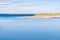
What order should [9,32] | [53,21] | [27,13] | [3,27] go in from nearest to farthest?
[9,32], [3,27], [53,21], [27,13]

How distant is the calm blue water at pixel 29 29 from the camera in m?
2.49

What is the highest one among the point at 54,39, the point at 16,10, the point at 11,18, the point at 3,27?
the point at 16,10

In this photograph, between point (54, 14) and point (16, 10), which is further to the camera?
point (16, 10)

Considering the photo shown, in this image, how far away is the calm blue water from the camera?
8.18 ft

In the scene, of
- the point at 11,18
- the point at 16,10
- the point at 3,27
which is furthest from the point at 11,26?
the point at 16,10

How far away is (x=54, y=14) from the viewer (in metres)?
3.59

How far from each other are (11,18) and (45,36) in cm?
112

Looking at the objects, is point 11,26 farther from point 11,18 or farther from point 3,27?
point 11,18

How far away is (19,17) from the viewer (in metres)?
3.47

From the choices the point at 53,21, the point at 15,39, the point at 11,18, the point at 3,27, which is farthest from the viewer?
the point at 11,18

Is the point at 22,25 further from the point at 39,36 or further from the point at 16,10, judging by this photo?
the point at 16,10

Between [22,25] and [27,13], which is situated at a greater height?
[27,13]

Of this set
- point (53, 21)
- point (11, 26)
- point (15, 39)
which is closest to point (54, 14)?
point (53, 21)

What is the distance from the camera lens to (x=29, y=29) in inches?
110
